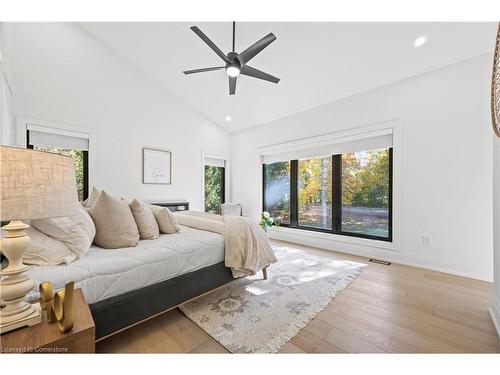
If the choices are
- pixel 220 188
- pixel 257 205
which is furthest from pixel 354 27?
pixel 220 188

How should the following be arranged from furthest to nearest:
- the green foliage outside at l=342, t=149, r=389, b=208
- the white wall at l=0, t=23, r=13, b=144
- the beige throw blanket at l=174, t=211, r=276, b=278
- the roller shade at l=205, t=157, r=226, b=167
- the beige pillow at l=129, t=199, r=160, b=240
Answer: the roller shade at l=205, t=157, r=226, b=167
the green foliage outside at l=342, t=149, r=389, b=208
the beige throw blanket at l=174, t=211, r=276, b=278
the beige pillow at l=129, t=199, r=160, b=240
the white wall at l=0, t=23, r=13, b=144

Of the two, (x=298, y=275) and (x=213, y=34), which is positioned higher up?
(x=213, y=34)

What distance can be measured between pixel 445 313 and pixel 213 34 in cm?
385

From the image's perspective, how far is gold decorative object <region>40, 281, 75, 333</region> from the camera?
84 centimetres

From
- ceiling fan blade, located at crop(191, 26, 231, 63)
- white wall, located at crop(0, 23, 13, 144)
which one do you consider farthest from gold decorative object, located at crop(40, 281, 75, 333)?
ceiling fan blade, located at crop(191, 26, 231, 63)

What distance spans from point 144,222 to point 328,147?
314cm

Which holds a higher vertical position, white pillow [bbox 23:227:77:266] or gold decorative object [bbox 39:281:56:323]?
white pillow [bbox 23:227:77:266]

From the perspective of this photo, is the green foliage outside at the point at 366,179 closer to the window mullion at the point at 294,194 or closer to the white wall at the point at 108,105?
the window mullion at the point at 294,194

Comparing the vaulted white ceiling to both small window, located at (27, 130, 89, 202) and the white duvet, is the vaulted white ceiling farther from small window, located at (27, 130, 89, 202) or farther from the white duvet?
the white duvet

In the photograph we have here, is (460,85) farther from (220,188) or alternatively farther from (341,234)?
(220,188)

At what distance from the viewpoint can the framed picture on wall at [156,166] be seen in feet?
12.4

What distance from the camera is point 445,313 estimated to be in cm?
181

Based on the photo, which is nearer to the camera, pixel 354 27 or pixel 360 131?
pixel 354 27

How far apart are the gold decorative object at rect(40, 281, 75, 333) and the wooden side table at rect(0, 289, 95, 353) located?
3cm
